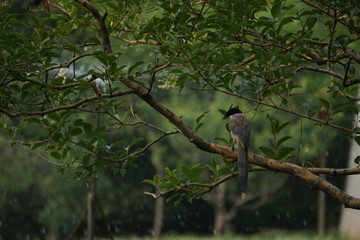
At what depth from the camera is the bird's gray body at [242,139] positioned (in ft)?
11.9

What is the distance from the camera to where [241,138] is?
398 cm

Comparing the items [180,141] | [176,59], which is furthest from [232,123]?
[180,141]

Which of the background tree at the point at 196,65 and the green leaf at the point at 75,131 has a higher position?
the background tree at the point at 196,65

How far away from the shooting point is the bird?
3.62 m

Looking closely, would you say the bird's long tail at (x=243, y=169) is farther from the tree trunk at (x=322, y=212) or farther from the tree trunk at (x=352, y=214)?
the tree trunk at (x=322, y=212)

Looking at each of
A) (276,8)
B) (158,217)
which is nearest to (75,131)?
(276,8)

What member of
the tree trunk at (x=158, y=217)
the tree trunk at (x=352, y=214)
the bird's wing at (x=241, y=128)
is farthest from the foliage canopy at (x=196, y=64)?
the tree trunk at (x=158, y=217)

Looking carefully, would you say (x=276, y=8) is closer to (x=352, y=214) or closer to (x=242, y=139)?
(x=242, y=139)

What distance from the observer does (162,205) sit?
17.9 m

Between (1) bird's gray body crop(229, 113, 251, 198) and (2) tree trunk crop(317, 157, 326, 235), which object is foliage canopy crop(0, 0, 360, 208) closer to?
Result: (1) bird's gray body crop(229, 113, 251, 198)

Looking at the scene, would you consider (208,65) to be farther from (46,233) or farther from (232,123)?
(46,233)

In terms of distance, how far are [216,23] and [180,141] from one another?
1265 centimetres

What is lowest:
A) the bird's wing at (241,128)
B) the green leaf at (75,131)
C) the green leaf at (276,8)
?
the green leaf at (75,131)

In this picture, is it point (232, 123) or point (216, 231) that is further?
point (216, 231)
